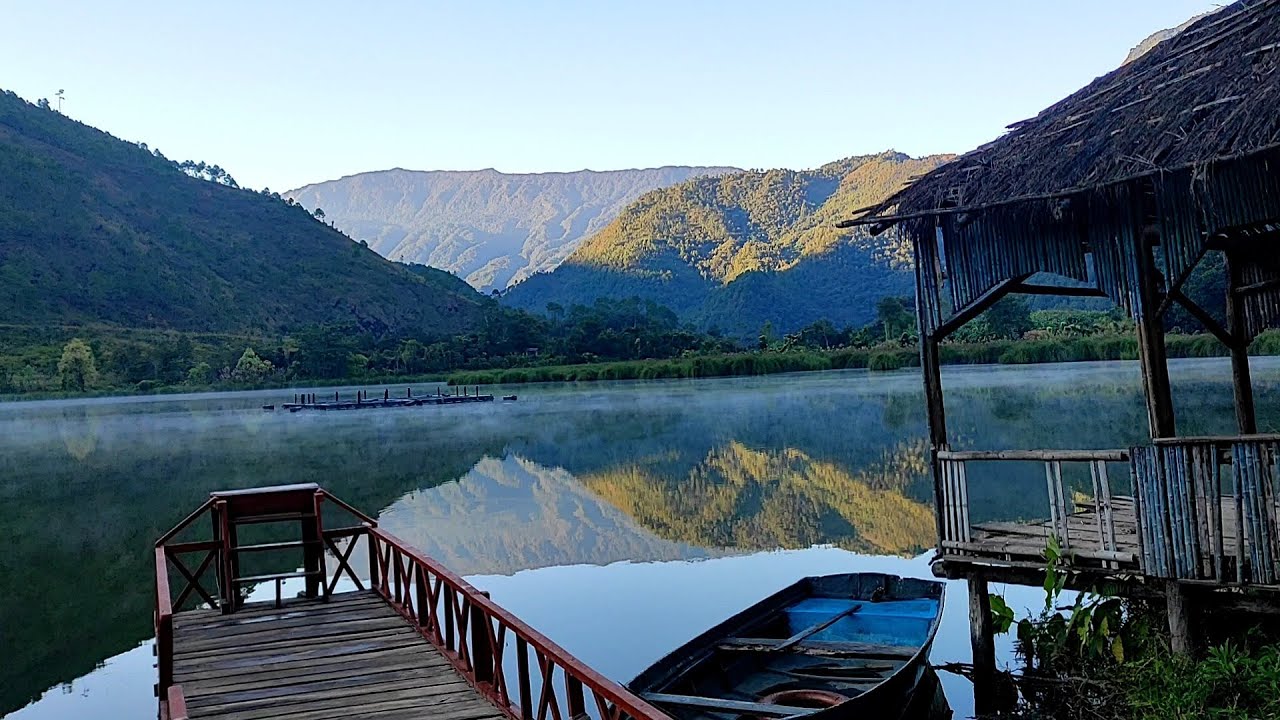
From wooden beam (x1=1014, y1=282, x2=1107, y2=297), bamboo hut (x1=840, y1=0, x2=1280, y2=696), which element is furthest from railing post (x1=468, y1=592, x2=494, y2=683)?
wooden beam (x1=1014, y1=282, x2=1107, y2=297)

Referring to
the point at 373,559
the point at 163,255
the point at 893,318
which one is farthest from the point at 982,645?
the point at 163,255

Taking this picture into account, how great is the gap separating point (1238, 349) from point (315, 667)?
25.7 feet

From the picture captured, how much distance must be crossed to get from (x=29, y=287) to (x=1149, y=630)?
84577 mm

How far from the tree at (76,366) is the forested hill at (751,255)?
5313 cm

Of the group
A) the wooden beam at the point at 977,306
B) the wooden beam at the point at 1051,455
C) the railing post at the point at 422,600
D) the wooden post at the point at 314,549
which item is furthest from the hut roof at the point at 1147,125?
the wooden post at the point at 314,549

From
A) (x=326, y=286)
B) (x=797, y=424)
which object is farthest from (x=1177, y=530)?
(x=326, y=286)

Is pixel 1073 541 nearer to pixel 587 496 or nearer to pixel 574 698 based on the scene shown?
pixel 574 698

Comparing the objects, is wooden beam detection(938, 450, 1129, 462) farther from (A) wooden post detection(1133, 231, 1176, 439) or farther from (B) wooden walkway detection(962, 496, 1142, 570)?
(B) wooden walkway detection(962, 496, 1142, 570)

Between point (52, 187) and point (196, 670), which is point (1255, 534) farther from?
point (52, 187)

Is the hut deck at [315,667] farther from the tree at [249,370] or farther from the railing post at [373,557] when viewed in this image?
the tree at [249,370]

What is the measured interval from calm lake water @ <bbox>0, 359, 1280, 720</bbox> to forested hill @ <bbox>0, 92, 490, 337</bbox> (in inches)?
1768

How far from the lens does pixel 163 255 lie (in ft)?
300

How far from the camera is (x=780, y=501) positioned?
17.2 m

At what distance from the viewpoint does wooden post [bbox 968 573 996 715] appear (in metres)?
7.31
